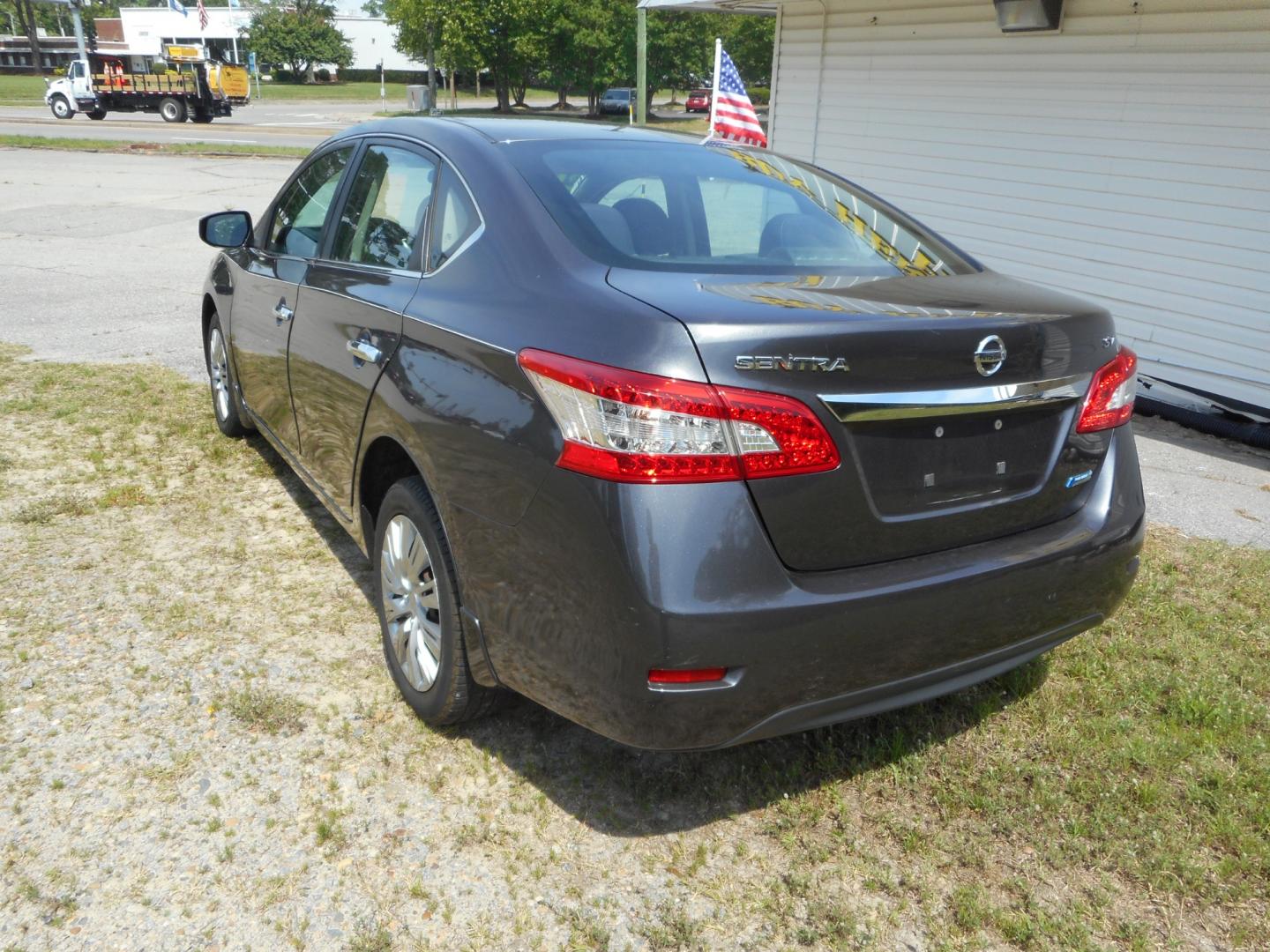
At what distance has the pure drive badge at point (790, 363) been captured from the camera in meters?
2.19

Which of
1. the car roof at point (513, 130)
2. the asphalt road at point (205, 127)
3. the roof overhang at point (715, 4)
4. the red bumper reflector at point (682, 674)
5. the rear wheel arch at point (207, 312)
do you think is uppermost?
the roof overhang at point (715, 4)

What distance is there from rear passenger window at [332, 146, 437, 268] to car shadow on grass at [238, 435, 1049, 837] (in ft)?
4.73

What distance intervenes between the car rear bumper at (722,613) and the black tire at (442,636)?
0.15m

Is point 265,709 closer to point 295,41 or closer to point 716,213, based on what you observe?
point 716,213

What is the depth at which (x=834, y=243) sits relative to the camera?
3109 millimetres

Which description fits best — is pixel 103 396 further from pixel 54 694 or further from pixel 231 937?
pixel 231 937

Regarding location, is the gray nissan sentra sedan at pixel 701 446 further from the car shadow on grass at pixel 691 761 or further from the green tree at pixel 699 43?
the green tree at pixel 699 43

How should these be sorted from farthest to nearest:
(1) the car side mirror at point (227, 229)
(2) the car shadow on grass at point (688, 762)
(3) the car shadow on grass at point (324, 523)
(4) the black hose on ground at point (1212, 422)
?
(4) the black hose on ground at point (1212, 422)
(1) the car side mirror at point (227, 229)
(3) the car shadow on grass at point (324, 523)
(2) the car shadow on grass at point (688, 762)

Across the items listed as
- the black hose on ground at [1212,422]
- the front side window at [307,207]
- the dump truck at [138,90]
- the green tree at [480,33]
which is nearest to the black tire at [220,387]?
the front side window at [307,207]

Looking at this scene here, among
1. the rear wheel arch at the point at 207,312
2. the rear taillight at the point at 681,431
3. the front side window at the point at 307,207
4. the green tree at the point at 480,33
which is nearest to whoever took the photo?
the rear taillight at the point at 681,431

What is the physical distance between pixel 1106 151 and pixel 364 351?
270 inches

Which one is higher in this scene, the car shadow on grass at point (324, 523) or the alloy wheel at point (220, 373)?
the alloy wheel at point (220, 373)

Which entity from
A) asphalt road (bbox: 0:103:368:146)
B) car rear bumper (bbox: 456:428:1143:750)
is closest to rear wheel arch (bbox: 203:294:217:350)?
car rear bumper (bbox: 456:428:1143:750)

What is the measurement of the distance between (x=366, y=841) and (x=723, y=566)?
1234mm
